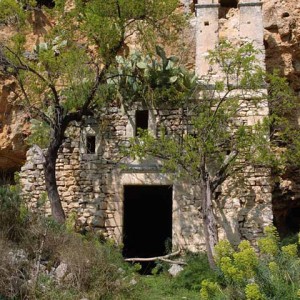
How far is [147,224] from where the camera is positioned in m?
13.9

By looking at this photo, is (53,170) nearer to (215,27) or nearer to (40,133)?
(40,133)

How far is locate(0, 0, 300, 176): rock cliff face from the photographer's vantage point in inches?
491

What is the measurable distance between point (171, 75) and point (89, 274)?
16.6 feet

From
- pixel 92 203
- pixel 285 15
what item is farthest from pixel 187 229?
pixel 285 15

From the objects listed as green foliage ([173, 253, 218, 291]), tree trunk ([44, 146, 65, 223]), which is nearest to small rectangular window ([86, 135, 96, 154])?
tree trunk ([44, 146, 65, 223])

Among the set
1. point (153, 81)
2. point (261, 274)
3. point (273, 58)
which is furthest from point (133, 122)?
point (261, 274)

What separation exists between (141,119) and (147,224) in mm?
4118

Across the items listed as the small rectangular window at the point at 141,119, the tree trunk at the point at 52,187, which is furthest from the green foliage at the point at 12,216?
the small rectangular window at the point at 141,119

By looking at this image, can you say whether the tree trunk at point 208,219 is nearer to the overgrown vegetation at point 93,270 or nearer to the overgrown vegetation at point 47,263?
the overgrown vegetation at point 93,270

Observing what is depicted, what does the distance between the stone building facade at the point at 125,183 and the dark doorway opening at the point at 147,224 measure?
2.59 m

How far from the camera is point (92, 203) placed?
1031 centimetres

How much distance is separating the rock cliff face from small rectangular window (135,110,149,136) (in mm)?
3568

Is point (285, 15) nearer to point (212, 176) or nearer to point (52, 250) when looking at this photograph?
point (212, 176)

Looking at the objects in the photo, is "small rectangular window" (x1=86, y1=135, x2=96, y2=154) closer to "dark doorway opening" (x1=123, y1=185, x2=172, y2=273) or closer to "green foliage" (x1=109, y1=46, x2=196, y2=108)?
"green foliage" (x1=109, y1=46, x2=196, y2=108)
